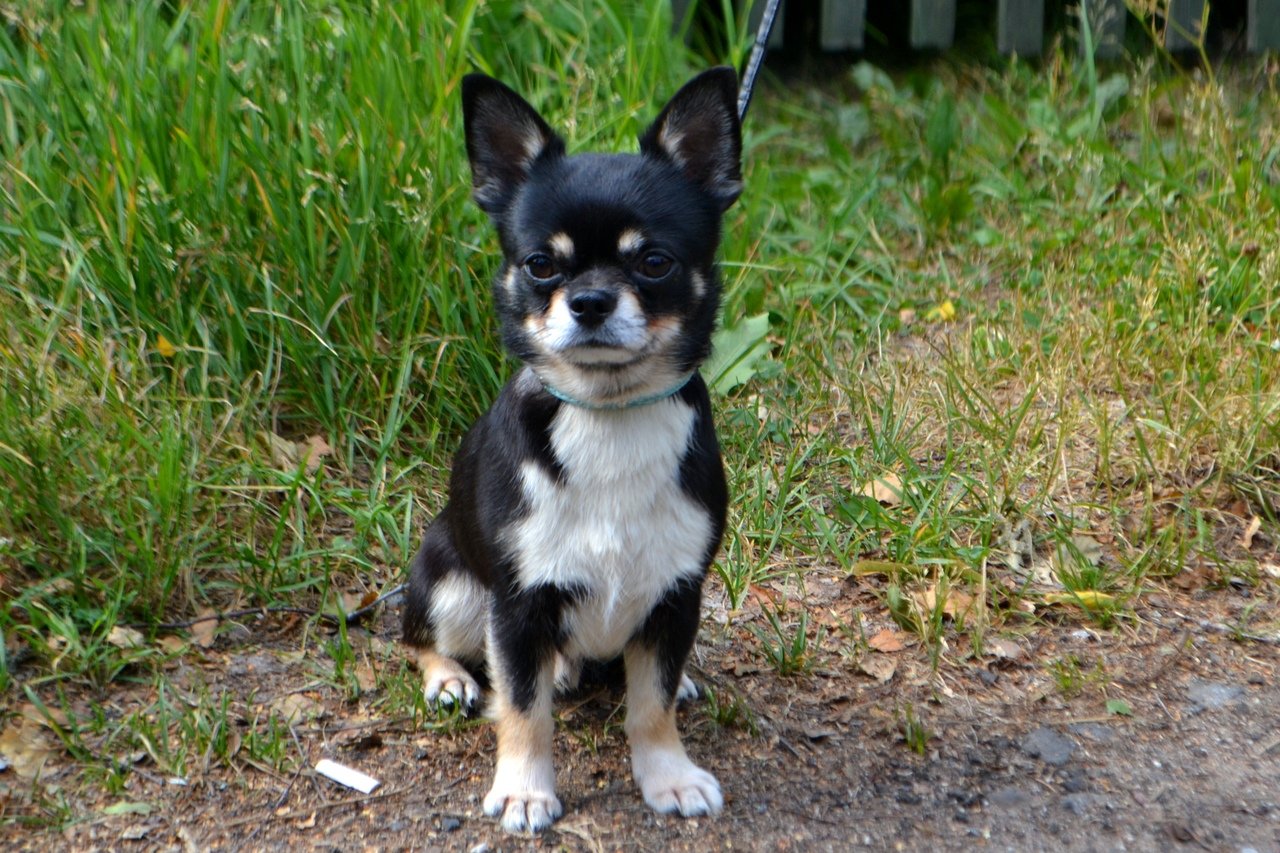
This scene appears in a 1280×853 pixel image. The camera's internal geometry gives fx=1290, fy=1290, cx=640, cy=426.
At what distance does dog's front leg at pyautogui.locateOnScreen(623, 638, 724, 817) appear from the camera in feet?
9.06

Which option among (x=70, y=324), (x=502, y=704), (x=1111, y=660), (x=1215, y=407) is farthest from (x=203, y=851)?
(x=1215, y=407)

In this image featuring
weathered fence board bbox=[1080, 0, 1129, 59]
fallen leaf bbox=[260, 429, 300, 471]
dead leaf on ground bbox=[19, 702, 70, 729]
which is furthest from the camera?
weathered fence board bbox=[1080, 0, 1129, 59]

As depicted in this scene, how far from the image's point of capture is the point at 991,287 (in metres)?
4.89

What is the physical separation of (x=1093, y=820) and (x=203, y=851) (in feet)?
6.03

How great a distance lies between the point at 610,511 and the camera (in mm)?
2611

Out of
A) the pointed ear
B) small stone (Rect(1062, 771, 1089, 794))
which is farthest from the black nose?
small stone (Rect(1062, 771, 1089, 794))

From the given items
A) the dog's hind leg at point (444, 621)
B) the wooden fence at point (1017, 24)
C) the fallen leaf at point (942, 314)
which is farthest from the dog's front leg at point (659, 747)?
the wooden fence at point (1017, 24)

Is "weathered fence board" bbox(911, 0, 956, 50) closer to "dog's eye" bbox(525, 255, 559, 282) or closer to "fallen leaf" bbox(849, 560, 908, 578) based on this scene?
"fallen leaf" bbox(849, 560, 908, 578)

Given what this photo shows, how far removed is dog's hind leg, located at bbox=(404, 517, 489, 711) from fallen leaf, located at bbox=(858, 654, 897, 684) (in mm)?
956

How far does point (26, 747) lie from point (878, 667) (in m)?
1.99

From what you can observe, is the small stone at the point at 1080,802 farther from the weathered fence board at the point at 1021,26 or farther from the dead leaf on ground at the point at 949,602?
the weathered fence board at the point at 1021,26

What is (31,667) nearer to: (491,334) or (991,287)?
(491,334)

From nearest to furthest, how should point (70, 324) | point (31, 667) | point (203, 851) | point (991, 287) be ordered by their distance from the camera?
1. point (203, 851)
2. point (31, 667)
3. point (70, 324)
4. point (991, 287)

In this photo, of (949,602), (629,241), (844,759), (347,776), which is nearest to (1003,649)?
(949,602)
